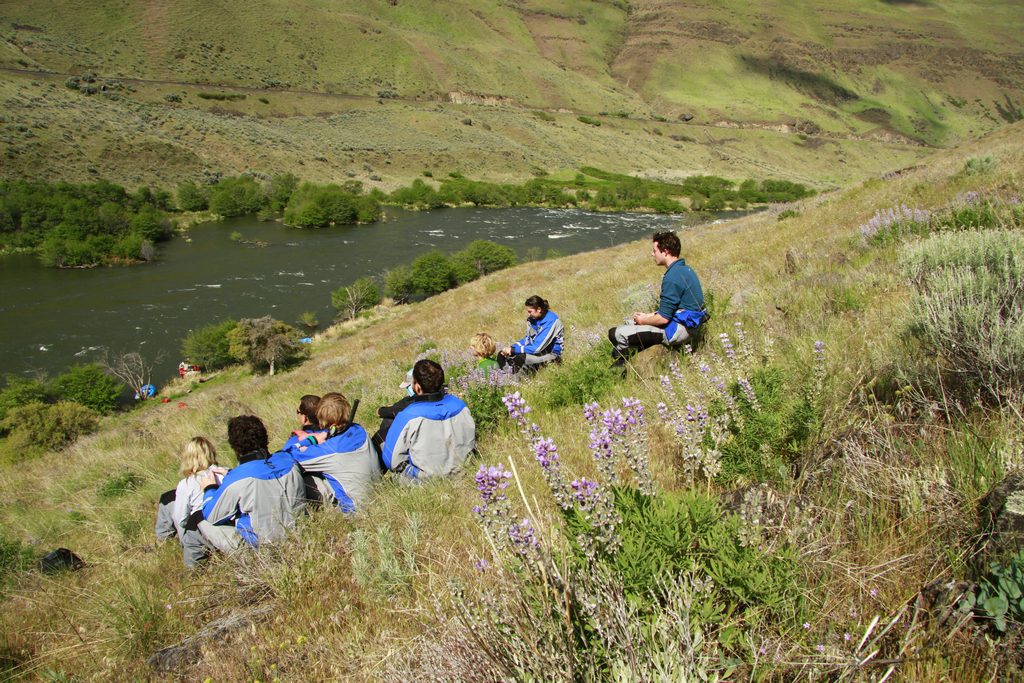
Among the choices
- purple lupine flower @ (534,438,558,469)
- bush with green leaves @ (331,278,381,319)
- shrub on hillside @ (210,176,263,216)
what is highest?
shrub on hillside @ (210,176,263,216)

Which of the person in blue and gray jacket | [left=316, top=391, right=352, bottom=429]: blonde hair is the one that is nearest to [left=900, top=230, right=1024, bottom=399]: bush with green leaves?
the person in blue and gray jacket

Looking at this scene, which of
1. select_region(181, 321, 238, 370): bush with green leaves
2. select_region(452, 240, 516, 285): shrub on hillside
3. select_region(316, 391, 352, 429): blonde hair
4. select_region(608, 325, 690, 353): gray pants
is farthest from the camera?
select_region(452, 240, 516, 285): shrub on hillside

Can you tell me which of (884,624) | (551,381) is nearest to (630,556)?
(884,624)

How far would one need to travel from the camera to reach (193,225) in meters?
60.1

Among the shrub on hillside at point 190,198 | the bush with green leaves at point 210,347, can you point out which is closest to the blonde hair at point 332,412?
the bush with green leaves at point 210,347

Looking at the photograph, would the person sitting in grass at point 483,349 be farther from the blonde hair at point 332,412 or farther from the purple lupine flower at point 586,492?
the purple lupine flower at point 586,492

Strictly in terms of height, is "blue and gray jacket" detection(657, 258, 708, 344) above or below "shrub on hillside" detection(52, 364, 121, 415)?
above

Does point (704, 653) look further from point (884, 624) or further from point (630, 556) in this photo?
point (884, 624)

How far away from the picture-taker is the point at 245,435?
4.22m

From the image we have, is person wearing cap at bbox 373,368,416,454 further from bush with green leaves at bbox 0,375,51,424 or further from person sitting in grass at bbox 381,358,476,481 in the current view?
bush with green leaves at bbox 0,375,51,424

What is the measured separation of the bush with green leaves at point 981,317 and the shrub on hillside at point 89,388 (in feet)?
118

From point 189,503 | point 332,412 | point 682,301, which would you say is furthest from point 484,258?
point 189,503

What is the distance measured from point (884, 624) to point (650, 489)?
75 cm

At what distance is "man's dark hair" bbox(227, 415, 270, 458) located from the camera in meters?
4.21
